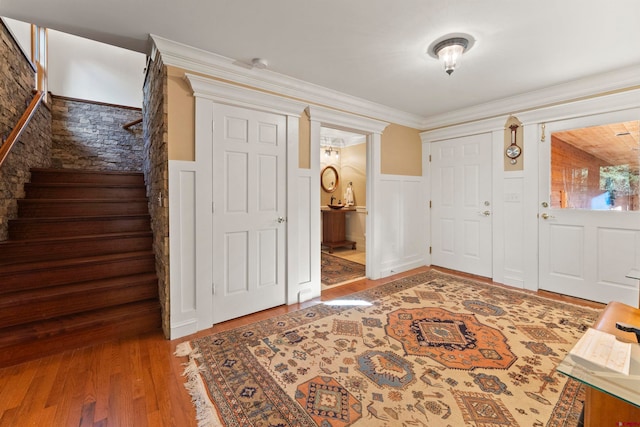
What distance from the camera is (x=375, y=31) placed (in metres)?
2.07

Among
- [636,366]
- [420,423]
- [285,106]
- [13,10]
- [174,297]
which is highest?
[13,10]

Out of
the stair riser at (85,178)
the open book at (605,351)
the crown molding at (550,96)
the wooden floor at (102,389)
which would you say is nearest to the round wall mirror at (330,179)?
the crown molding at (550,96)

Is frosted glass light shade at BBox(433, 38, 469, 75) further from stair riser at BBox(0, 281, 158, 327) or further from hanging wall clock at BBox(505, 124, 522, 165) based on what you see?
stair riser at BBox(0, 281, 158, 327)

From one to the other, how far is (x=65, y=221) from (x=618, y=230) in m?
5.78

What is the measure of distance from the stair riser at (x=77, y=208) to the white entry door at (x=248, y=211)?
160 cm

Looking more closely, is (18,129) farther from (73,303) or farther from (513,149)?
(513,149)

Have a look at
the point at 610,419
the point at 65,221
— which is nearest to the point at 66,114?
the point at 65,221

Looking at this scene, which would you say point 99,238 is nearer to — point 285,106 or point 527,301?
point 285,106

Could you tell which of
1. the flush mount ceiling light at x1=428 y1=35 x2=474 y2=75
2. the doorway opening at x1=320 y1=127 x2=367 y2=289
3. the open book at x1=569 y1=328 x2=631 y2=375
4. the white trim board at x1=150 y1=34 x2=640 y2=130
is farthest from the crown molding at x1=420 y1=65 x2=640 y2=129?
the open book at x1=569 y1=328 x2=631 y2=375

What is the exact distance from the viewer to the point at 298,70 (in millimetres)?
2701

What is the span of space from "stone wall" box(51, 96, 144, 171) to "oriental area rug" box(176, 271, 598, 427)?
3.87 metres

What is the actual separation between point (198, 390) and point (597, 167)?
4.28 meters

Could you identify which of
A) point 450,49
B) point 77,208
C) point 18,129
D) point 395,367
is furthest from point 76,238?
point 450,49

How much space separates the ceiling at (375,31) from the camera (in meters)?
1.80
